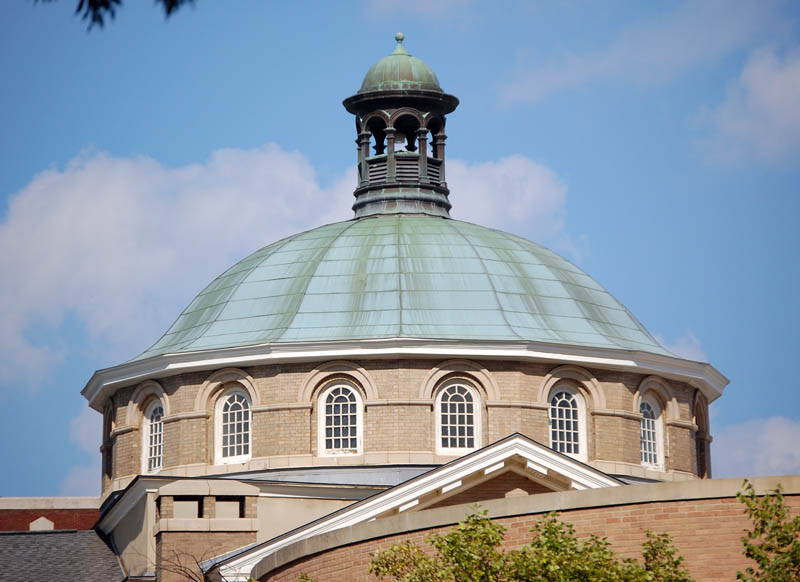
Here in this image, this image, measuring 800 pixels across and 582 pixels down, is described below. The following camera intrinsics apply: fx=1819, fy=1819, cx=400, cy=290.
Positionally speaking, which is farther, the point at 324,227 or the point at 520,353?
the point at 324,227

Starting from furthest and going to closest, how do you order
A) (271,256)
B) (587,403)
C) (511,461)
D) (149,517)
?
(271,256), (587,403), (149,517), (511,461)

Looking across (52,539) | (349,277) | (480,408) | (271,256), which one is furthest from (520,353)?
(52,539)

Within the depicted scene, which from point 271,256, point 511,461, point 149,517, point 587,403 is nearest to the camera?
point 511,461

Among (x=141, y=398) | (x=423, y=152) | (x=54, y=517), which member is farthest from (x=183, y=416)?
(x=54, y=517)

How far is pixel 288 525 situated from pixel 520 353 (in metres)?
7.28

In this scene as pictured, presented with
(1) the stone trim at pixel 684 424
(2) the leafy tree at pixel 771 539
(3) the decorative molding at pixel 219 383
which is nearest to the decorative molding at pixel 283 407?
(3) the decorative molding at pixel 219 383

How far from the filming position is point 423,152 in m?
50.2

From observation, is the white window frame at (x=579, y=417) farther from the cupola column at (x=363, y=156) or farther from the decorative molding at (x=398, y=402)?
the cupola column at (x=363, y=156)

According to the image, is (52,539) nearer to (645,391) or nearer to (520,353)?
(520,353)

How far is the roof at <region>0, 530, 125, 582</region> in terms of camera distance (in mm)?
40438

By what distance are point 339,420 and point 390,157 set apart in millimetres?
10474

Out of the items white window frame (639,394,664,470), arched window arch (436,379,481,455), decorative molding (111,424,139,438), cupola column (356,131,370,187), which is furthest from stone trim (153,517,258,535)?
cupola column (356,131,370,187)

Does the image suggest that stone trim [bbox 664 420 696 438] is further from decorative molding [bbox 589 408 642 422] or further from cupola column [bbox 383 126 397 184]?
cupola column [bbox 383 126 397 184]

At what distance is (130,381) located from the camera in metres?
45.1
